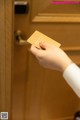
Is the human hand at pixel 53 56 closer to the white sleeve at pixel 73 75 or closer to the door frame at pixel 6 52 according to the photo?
the white sleeve at pixel 73 75

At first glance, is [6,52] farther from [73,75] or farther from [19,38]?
[73,75]

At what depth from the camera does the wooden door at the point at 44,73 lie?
1.28 m

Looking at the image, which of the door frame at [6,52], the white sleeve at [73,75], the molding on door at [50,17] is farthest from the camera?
the molding on door at [50,17]

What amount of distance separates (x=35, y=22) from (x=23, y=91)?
1.49 ft

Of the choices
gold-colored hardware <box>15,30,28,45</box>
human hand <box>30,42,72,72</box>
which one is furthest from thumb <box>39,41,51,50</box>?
gold-colored hardware <box>15,30,28,45</box>

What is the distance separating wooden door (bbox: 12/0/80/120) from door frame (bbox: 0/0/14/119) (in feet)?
0.41

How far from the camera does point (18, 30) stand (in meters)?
1.29

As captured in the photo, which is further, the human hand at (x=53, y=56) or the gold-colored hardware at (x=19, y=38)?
the gold-colored hardware at (x=19, y=38)

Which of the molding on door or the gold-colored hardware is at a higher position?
the molding on door

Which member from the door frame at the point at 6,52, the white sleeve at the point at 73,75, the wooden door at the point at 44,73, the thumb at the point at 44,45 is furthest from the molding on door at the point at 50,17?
the white sleeve at the point at 73,75

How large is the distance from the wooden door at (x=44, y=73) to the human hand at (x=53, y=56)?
293mm

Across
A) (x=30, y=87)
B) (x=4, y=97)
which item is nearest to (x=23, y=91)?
(x=30, y=87)

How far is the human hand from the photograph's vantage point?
0.94 metres

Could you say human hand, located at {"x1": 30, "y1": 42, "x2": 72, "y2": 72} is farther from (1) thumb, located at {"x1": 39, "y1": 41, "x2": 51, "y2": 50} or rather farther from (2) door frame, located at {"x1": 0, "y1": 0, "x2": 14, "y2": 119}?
(2) door frame, located at {"x1": 0, "y1": 0, "x2": 14, "y2": 119}
